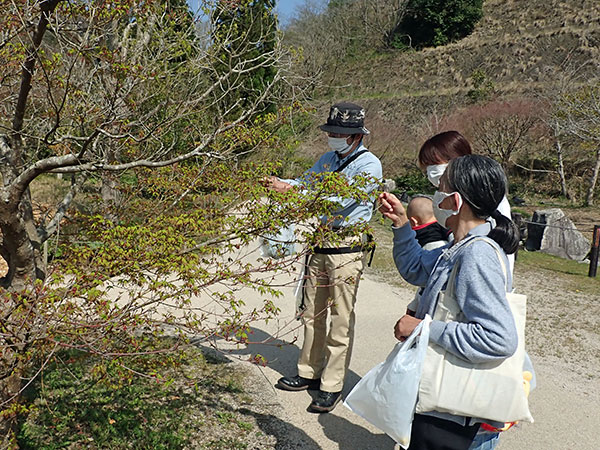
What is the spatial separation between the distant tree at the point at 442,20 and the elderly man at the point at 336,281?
38204 mm

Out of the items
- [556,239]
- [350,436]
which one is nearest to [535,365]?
[350,436]

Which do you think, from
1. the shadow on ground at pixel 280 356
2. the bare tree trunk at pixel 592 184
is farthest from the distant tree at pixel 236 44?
the bare tree trunk at pixel 592 184

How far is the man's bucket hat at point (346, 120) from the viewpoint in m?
3.46

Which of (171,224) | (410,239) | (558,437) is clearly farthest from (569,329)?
(171,224)

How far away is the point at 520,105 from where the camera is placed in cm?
1983

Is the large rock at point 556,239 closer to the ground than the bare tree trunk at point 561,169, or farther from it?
closer to the ground

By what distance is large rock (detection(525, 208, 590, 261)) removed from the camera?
34.8 ft

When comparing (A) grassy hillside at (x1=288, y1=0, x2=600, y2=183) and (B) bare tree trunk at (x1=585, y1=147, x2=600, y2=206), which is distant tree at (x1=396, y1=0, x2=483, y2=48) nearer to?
(A) grassy hillside at (x1=288, y1=0, x2=600, y2=183)

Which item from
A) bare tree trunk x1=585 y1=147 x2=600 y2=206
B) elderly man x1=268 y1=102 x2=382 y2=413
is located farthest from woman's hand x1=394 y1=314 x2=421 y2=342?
bare tree trunk x1=585 y1=147 x2=600 y2=206

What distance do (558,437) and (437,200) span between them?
2744mm

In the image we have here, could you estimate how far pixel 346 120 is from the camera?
A: 11.4ft

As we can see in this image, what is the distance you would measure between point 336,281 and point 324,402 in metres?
0.96

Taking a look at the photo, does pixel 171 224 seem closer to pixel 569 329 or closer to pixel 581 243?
pixel 569 329

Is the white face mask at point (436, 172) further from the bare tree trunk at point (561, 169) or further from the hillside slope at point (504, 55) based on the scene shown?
the hillside slope at point (504, 55)
